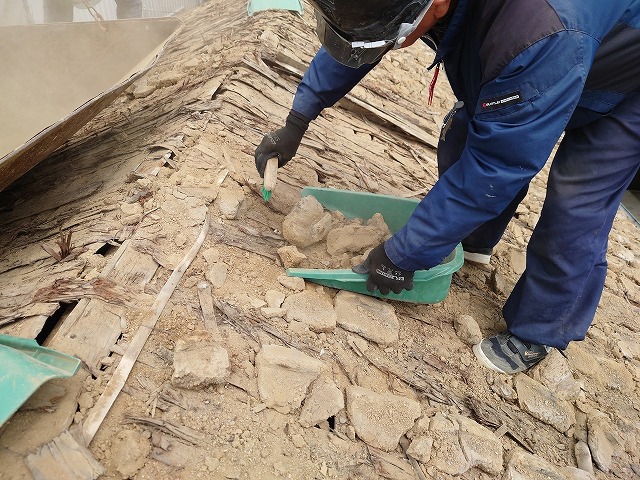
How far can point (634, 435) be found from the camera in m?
2.55

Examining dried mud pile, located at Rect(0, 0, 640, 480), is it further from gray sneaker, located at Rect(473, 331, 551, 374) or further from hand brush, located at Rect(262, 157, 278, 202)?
hand brush, located at Rect(262, 157, 278, 202)

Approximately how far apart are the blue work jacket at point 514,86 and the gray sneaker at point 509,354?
74 cm

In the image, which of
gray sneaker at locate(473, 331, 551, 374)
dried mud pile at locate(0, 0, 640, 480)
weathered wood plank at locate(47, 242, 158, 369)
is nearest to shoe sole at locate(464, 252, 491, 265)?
dried mud pile at locate(0, 0, 640, 480)

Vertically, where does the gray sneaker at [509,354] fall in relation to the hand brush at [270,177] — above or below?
below

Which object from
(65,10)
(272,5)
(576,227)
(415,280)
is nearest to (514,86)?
(576,227)

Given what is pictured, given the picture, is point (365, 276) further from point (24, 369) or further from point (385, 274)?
point (24, 369)

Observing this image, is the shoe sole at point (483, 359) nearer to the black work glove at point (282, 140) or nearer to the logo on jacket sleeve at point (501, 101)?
the logo on jacket sleeve at point (501, 101)

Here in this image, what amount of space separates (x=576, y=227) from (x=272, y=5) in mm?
5031

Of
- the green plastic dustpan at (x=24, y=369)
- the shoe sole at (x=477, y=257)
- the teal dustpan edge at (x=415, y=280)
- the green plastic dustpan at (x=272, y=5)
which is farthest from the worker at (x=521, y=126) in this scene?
the green plastic dustpan at (x=272, y=5)

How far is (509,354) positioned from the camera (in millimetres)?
2668

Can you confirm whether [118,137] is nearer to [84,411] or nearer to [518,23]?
[84,411]

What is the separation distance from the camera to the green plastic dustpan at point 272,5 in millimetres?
5969

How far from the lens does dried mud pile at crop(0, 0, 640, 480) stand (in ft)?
6.03

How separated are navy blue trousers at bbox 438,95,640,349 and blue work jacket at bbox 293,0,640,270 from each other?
0.11 m
